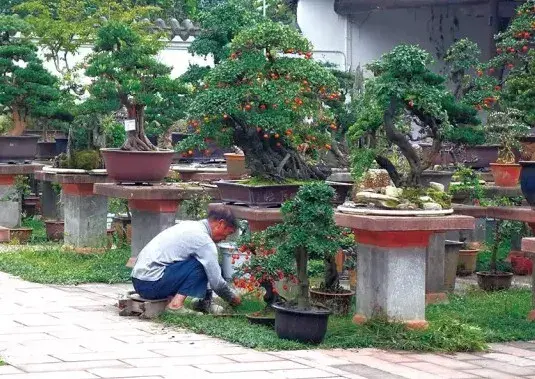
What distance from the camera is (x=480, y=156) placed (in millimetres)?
14805

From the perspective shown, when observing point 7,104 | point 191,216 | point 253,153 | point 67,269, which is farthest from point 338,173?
point 7,104

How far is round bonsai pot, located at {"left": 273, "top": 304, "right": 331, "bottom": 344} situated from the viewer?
7855 mm

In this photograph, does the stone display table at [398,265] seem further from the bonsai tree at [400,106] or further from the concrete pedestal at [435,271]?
the concrete pedestal at [435,271]

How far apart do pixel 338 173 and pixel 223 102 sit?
176 centimetres

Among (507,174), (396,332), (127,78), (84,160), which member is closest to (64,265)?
(84,160)

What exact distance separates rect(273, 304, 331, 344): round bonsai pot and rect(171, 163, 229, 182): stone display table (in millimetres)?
4982

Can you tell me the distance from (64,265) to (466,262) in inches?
165

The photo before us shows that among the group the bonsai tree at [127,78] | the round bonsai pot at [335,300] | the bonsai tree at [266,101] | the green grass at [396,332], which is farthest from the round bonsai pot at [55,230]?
the round bonsai pot at [335,300]

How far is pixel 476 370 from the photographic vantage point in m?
7.39

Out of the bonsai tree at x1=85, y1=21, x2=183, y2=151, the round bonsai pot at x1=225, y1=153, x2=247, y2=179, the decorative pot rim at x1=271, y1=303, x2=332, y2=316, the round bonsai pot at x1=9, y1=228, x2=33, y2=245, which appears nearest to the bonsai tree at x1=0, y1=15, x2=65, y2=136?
the round bonsai pot at x1=9, y1=228, x2=33, y2=245

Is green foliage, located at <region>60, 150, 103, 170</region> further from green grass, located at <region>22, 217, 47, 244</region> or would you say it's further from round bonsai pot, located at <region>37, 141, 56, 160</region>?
round bonsai pot, located at <region>37, 141, 56, 160</region>

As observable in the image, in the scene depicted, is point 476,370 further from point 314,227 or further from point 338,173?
point 338,173

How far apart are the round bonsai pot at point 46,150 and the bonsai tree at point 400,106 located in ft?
28.3

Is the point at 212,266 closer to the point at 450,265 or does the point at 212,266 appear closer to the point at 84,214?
the point at 450,265
